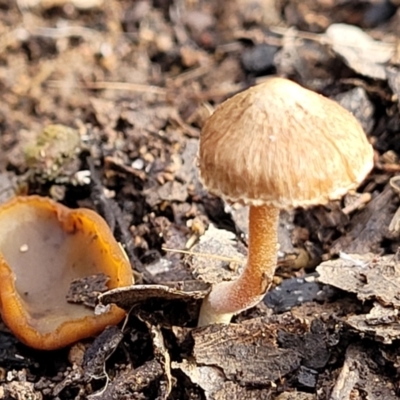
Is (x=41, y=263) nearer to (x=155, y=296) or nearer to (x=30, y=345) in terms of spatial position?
(x=30, y=345)

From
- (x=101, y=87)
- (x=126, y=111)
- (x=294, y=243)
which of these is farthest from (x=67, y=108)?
(x=294, y=243)

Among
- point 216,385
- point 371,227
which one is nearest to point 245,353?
point 216,385

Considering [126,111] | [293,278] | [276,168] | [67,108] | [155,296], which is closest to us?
Result: [276,168]

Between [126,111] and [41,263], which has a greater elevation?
[126,111]

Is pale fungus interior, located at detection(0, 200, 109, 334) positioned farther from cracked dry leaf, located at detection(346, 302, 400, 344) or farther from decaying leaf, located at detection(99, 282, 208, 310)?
cracked dry leaf, located at detection(346, 302, 400, 344)

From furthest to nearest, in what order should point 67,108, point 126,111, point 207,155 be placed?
1. point 67,108
2. point 126,111
3. point 207,155

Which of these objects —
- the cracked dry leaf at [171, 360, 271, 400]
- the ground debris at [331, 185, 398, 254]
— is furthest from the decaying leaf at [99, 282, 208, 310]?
the ground debris at [331, 185, 398, 254]
